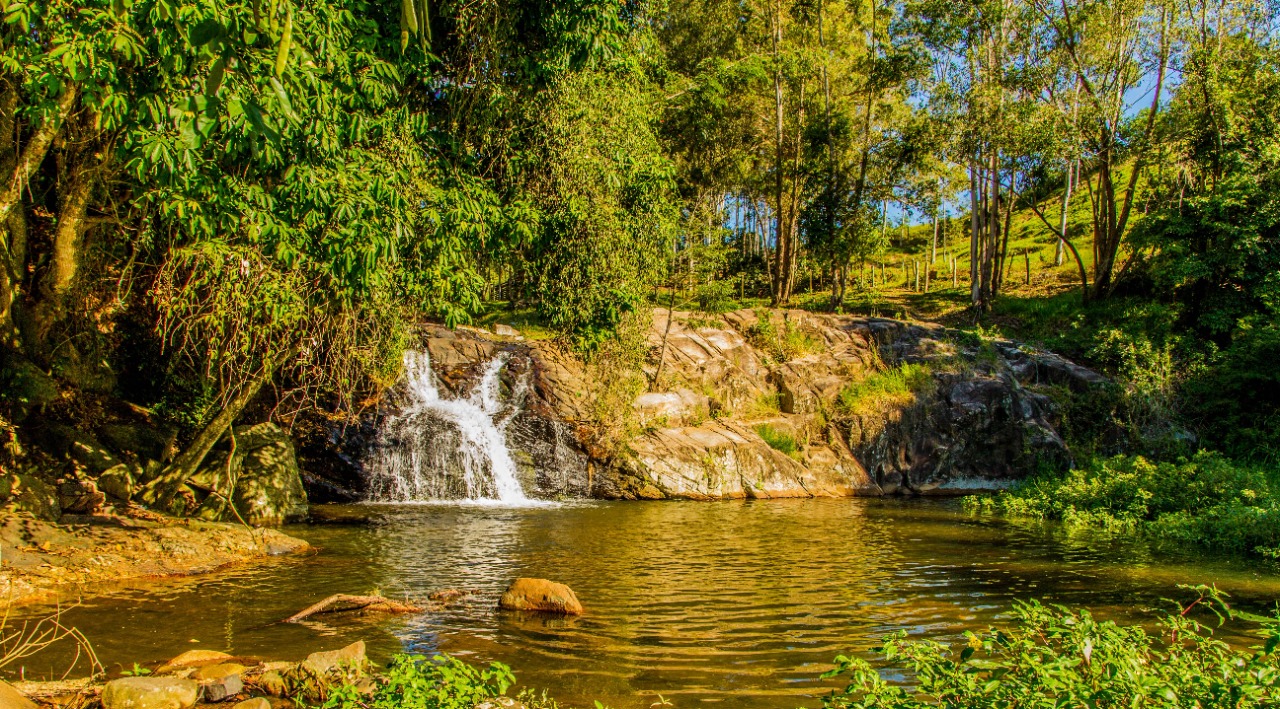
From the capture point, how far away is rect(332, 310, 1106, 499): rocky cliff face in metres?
22.0

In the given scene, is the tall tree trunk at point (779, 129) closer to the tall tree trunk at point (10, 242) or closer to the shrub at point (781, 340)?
the shrub at point (781, 340)

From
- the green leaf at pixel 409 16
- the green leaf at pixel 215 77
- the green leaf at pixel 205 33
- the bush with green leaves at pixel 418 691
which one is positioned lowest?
the bush with green leaves at pixel 418 691

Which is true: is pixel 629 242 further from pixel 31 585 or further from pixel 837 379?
pixel 837 379

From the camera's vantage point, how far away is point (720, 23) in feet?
128

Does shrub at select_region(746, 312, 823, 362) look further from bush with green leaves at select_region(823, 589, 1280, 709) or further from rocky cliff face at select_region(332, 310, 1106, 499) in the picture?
bush with green leaves at select_region(823, 589, 1280, 709)

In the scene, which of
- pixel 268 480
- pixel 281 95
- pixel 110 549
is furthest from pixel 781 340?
pixel 281 95

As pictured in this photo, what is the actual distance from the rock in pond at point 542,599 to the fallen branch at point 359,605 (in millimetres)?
1035

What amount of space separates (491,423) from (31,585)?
12984 mm

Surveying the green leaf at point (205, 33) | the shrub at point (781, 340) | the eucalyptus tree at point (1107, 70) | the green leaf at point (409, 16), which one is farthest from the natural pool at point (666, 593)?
the eucalyptus tree at point (1107, 70)

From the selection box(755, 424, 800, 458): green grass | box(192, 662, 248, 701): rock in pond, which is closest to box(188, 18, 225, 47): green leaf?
box(192, 662, 248, 701): rock in pond

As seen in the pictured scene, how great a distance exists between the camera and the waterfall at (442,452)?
20094 mm

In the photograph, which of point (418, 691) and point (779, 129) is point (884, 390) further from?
point (418, 691)

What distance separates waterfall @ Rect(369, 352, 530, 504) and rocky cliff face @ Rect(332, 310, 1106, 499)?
576 mm

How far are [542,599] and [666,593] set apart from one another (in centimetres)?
180
